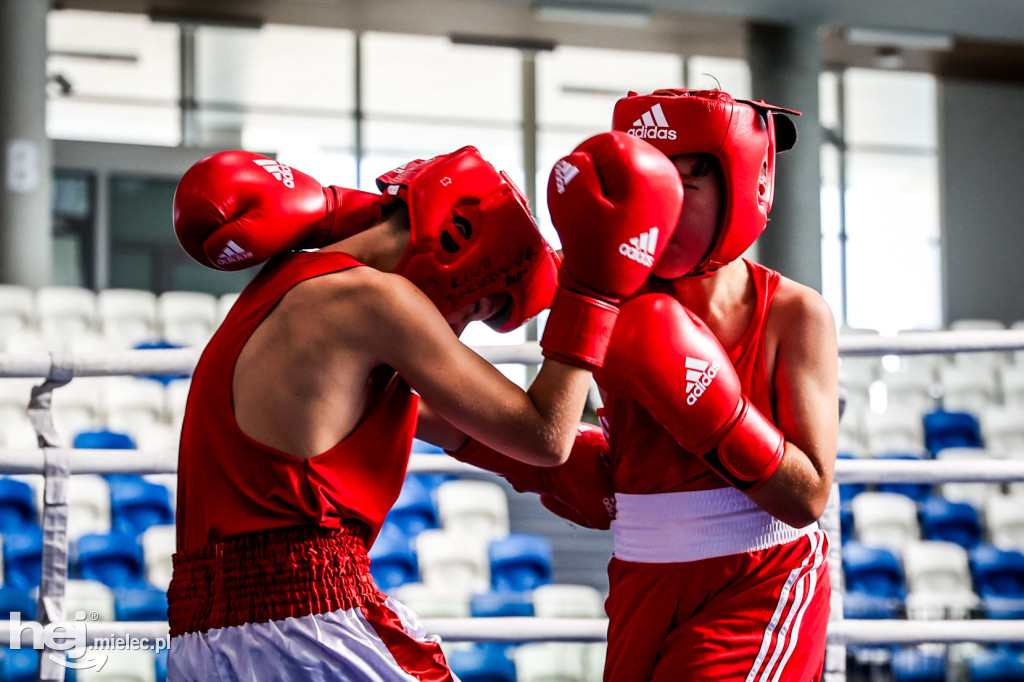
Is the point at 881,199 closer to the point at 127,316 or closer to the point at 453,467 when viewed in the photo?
the point at 127,316

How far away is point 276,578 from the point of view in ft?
4.20

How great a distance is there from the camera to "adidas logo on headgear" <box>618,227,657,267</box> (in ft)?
4.20

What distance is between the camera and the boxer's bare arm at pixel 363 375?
4.16 feet

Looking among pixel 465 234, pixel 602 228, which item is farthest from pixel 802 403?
pixel 465 234

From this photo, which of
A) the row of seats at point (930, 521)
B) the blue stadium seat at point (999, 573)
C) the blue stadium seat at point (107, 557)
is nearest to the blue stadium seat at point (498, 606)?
the blue stadium seat at point (107, 557)

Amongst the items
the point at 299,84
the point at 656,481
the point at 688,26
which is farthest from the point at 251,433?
the point at 299,84

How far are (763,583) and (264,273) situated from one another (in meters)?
0.81

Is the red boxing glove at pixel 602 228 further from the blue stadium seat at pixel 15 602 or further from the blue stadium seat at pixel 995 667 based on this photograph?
the blue stadium seat at pixel 995 667

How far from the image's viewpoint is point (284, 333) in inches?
50.7

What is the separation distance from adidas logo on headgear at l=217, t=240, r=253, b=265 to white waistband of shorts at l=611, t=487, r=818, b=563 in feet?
2.16

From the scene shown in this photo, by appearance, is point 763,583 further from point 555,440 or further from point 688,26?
point 688,26

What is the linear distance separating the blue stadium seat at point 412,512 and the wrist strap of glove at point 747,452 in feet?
12.6

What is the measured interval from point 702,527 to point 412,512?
3.83 m

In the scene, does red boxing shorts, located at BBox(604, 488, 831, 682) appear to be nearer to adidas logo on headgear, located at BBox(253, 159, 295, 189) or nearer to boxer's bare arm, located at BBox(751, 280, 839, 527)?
boxer's bare arm, located at BBox(751, 280, 839, 527)
